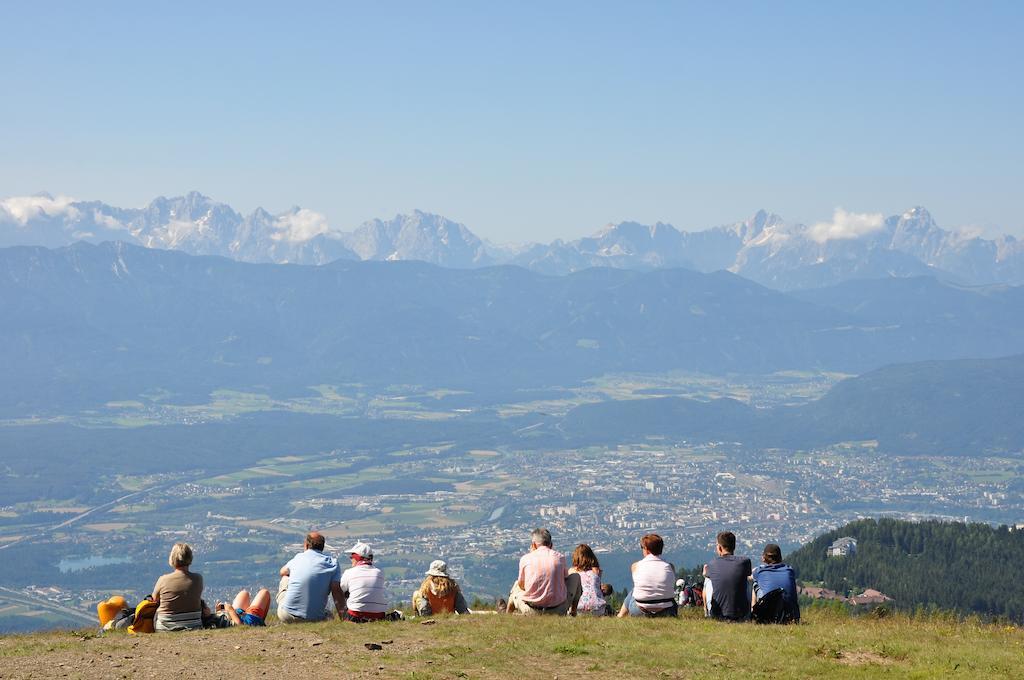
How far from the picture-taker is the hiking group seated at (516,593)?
1806 centimetres

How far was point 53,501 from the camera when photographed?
7677 inches

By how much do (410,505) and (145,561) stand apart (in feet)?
154

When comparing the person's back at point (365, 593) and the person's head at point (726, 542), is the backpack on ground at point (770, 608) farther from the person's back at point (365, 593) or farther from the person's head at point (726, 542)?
the person's back at point (365, 593)

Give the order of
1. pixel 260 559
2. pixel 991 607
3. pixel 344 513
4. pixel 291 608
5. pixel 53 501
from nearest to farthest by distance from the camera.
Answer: pixel 291 608 → pixel 991 607 → pixel 260 559 → pixel 344 513 → pixel 53 501

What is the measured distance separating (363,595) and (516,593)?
261 centimetres

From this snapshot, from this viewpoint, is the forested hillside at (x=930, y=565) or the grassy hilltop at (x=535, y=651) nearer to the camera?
the grassy hilltop at (x=535, y=651)

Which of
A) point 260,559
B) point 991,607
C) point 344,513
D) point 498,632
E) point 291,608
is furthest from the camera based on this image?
point 344,513

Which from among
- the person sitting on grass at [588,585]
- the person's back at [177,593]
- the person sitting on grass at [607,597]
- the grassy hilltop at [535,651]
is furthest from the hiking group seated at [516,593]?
the person sitting on grass at [607,597]

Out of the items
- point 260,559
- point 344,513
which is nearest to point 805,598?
→ point 260,559

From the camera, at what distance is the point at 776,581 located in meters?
18.2

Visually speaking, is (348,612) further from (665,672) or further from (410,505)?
(410,505)

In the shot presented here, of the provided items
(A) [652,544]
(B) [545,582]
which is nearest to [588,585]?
(B) [545,582]

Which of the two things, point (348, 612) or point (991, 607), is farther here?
point (991, 607)

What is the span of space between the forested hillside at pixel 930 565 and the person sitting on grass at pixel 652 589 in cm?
3525
